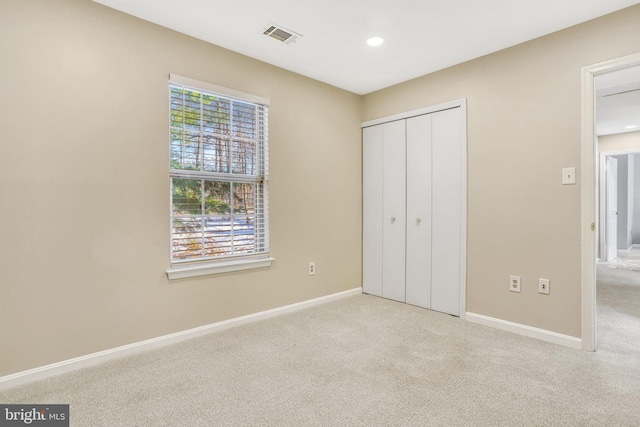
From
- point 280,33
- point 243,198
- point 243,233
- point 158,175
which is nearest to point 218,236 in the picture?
point 243,233

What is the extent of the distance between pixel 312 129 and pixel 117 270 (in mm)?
2192

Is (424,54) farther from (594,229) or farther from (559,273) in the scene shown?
(559,273)

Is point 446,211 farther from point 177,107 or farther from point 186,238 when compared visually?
point 177,107

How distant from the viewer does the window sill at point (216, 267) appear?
2.52 meters

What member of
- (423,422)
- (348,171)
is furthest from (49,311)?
(348,171)

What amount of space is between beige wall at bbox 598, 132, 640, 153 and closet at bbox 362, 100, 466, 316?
199 inches

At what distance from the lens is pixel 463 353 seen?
91.4 inches

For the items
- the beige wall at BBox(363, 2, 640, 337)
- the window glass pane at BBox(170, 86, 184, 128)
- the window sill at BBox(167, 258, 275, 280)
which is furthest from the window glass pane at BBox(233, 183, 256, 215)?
the beige wall at BBox(363, 2, 640, 337)

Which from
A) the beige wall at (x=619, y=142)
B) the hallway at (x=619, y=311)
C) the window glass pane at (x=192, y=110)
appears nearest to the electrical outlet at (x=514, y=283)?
the hallway at (x=619, y=311)

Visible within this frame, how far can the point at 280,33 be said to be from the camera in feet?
8.31

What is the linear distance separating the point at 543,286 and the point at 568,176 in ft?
2.86

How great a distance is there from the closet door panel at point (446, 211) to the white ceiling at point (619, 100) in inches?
46.3

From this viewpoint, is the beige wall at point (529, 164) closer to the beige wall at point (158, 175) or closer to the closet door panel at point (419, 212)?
the beige wall at point (158, 175)

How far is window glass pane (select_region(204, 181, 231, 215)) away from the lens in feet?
8.91
